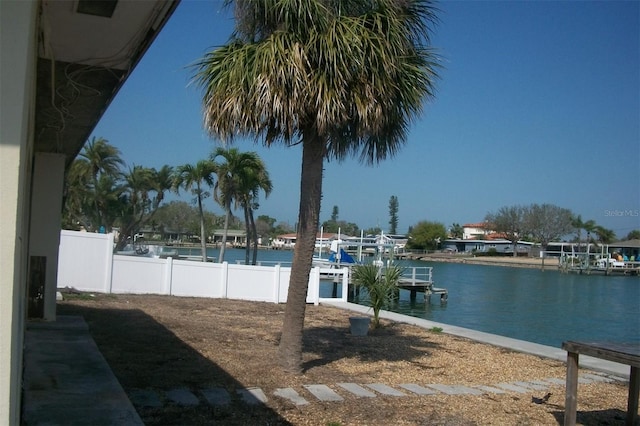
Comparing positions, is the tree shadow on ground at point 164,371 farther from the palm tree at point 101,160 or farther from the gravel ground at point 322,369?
the palm tree at point 101,160

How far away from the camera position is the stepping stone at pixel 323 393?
823 centimetres

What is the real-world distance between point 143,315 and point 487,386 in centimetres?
817

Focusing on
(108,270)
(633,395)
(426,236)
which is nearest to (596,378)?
(633,395)

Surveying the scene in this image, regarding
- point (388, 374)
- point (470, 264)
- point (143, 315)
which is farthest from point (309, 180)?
point (470, 264)

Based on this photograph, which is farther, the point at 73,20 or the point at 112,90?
the point at 112,90

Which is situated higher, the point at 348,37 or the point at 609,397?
the point at 348,37

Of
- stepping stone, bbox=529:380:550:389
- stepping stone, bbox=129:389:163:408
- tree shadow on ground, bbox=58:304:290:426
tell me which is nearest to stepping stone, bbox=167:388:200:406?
tree shadow on ground, bbox=58:304:290:426

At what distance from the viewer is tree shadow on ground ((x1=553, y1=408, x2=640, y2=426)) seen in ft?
26.2

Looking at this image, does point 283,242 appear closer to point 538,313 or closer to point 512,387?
point 538,313

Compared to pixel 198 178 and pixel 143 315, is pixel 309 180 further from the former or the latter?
pixel 198 178

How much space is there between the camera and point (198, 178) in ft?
117

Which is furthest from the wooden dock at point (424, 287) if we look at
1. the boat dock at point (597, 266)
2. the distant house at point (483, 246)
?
the distant house at point (483, 246)

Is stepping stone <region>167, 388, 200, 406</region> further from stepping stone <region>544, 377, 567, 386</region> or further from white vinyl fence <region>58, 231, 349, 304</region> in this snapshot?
white vinyl fence <region>58, 231, 349, 304</region>

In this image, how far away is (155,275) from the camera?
20656mm
